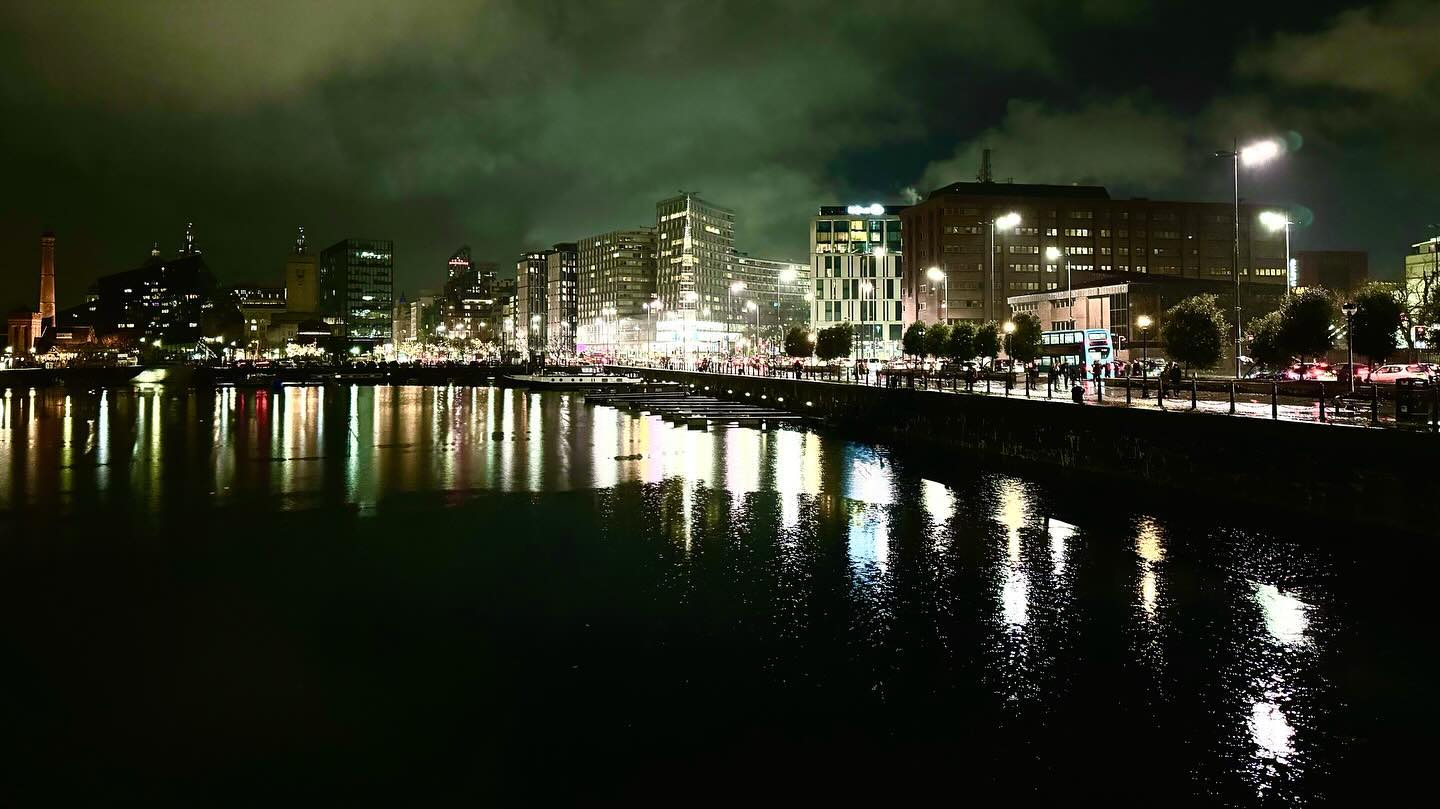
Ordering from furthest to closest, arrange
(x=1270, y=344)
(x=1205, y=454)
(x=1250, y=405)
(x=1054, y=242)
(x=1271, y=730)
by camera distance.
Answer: (x=1054, y=242) < (x=1270, y=344) < (x=1250, y=405) < (x=1205, y=454) < (x=1271, y=730)

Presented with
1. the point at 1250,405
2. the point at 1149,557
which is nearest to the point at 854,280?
the point at 1250,405

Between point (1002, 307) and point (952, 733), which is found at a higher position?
point (1002, 307)

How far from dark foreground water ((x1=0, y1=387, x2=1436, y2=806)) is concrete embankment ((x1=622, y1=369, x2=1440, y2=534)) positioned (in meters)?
1.19

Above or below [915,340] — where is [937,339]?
below

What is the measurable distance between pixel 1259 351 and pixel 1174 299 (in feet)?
170

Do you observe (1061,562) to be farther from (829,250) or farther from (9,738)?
(829,250)

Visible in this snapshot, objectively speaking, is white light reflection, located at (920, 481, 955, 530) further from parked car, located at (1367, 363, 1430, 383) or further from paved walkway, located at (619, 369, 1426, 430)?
parked car, located at (1367, 363, 1430, 383)

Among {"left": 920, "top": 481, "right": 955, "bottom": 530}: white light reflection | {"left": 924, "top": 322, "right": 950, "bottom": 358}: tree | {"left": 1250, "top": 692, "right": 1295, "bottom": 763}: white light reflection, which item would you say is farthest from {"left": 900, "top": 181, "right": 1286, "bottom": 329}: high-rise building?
→ {"left": 1250, "top": 692, "right": 1295, "bottom": 763}: white light reflection

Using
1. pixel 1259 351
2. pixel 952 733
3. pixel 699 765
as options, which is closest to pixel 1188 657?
pixel 952 733

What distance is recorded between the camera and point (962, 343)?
238 ft

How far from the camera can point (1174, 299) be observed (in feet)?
315

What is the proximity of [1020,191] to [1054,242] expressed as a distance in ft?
37.4

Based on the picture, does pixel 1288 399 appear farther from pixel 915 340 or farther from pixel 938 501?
pixel 915 340

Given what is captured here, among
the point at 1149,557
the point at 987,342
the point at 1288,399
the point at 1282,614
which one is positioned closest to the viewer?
the point at 1282,614
